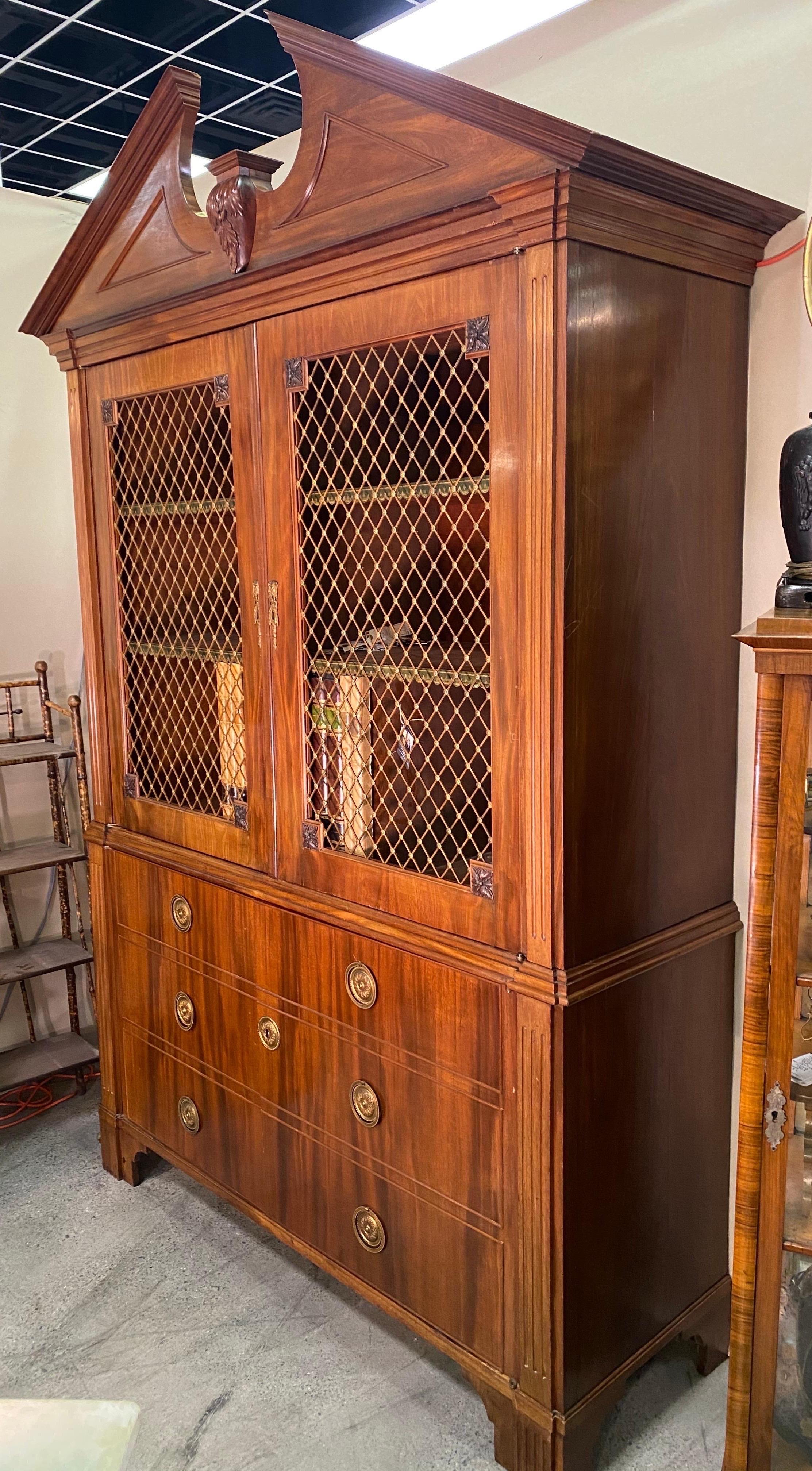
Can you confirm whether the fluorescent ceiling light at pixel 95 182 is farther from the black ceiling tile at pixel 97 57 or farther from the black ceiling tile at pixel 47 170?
the black ceiling tile at pixel 97 57

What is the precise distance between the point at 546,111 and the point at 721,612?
1.08 meters

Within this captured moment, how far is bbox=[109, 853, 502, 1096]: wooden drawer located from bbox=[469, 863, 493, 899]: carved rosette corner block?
0.47ft

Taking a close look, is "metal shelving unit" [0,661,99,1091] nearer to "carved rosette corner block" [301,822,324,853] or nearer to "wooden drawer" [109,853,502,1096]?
"wooden drawer" [109,853,502,1096]

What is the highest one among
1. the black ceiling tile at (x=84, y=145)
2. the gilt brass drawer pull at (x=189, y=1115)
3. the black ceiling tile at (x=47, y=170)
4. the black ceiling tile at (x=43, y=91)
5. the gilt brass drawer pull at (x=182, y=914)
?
the black ceiling tile at (x=47, y=170)

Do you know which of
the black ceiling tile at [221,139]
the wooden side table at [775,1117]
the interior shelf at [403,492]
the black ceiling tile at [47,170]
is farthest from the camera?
the black ceiling tile at [47,170]

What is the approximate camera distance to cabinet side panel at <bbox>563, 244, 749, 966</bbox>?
1.54 m

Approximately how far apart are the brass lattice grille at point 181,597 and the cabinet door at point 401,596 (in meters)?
0.23

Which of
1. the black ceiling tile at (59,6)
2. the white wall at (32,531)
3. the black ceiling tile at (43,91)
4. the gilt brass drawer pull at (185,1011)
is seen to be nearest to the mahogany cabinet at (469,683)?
the gilt brass drawer pull at (185,1011)

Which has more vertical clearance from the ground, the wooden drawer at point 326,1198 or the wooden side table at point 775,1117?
the wooden side table at point 775,1117

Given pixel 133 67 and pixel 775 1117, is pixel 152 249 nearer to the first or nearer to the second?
pixel 133 67

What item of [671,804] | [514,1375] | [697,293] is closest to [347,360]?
[697,293]

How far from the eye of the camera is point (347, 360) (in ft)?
5.94

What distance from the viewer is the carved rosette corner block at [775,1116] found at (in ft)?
4.58

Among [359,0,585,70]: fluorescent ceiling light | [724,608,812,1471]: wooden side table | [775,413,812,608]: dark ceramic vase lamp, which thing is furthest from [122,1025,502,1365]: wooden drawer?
[359,0,585,70]: fluorescent ceiling light
